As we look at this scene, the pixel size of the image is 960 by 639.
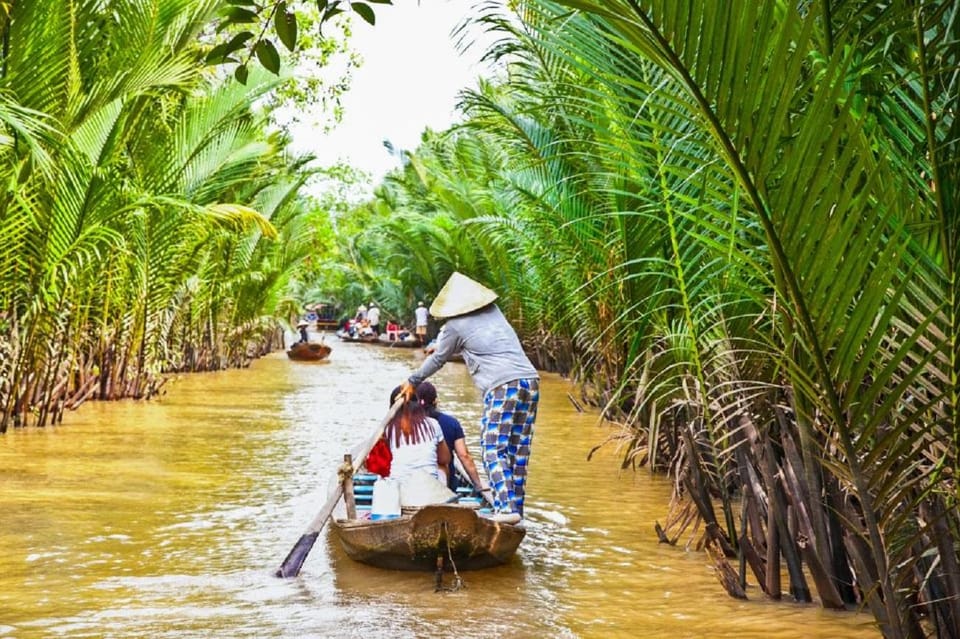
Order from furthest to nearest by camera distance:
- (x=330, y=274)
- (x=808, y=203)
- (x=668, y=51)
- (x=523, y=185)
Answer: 1. (x=330, y=274)
2. (x=523, y=185)
3. (x=808, y=203)
4. (x=668, y=51)

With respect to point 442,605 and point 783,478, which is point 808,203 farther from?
point 442,605

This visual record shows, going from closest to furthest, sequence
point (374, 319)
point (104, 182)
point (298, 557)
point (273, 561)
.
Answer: point (298, 557)
point (273, 561)
point (104, 182)
point (374, 319)

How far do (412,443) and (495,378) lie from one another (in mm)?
740

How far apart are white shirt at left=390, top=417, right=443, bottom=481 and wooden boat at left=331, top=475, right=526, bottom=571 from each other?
62 centimetres

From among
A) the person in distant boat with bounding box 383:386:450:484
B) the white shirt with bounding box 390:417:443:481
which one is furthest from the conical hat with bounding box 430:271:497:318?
the white shirt with bounding box 390:417:443:481

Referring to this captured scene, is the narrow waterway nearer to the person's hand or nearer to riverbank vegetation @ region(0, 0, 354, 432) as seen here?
the person's hand

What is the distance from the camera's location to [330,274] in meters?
48.8

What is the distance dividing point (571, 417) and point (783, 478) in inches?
398

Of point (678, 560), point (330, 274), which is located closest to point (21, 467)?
point (678, 560)

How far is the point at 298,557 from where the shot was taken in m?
6.25

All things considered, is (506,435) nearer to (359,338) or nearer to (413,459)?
(413,459)

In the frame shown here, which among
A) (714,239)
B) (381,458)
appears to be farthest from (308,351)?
(714,239)

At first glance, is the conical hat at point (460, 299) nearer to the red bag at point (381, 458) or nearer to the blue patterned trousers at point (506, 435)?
the blue patterned trousers at point (506, 435)

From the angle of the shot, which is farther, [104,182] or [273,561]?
[104,182]
